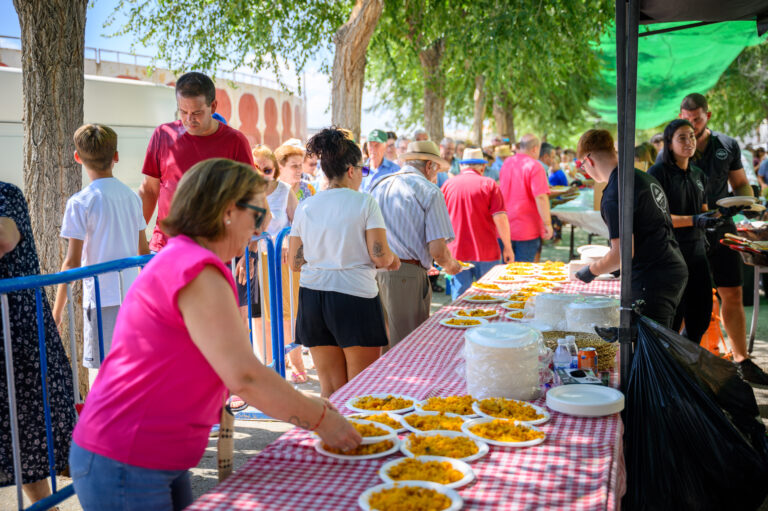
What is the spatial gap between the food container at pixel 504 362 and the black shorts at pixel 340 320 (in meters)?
1.14

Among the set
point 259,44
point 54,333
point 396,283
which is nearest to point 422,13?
point 259,44

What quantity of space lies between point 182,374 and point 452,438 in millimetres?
912

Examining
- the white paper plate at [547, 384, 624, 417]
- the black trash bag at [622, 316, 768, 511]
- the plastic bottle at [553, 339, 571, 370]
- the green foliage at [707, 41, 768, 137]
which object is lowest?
the black trash bag at [622, 316, 768, 511]

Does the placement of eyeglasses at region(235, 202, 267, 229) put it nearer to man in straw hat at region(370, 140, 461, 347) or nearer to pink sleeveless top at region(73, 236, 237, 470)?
pink sleeveless top at region(73, 236, 237, 470)

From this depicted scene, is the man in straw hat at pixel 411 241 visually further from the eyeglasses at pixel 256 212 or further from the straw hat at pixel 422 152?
the eyeglasses at pixel 256 212

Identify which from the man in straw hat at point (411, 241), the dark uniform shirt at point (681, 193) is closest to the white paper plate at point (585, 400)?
the man in straw hat at point (411, 241)

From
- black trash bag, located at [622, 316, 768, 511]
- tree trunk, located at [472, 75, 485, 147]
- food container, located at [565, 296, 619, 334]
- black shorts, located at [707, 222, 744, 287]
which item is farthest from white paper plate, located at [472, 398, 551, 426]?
tree trunk, located at [472, 75, 485, 147]

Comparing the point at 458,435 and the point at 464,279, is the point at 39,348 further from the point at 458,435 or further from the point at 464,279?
the point at 464,279

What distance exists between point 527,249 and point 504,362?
5.84 meters

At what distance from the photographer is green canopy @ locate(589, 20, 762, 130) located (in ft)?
26.0

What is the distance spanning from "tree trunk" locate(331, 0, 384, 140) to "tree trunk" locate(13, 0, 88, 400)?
3.83 meters

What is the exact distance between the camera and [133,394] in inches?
75.6

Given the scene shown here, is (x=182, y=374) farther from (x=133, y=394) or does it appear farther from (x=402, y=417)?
(x=402, y=417)

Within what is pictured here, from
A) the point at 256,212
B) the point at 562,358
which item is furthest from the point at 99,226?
the point at 562,358
